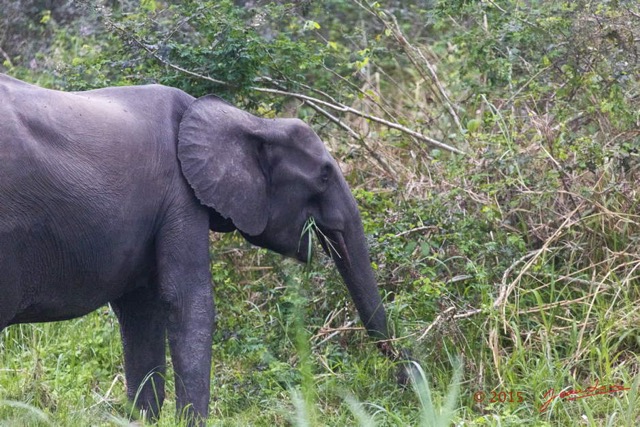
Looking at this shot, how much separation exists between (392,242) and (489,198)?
0.69 meters

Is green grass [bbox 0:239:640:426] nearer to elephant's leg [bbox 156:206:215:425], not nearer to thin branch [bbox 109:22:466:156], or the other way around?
elephant's leg [bbox 156:206:215:425]

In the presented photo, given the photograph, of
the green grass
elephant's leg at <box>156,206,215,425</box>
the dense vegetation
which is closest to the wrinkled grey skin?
elephant's leg at <box>156,206,215,425</box>

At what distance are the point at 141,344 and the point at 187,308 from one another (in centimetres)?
63

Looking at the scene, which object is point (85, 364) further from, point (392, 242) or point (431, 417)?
point (431, 417)

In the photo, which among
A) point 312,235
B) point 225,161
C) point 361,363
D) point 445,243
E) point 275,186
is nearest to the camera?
point 225,161

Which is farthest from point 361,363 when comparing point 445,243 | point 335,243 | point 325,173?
point 325,173

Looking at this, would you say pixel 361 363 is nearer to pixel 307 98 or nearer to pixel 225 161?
pixel 225 161

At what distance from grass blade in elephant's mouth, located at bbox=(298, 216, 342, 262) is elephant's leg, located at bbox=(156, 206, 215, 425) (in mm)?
676

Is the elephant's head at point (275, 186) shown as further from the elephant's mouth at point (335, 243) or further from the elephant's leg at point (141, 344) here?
the elephant's leg at point (141, 344)

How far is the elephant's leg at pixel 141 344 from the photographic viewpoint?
6082 millimetres

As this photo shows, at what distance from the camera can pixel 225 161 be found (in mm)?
5797

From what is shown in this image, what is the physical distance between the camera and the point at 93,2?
24.8ft

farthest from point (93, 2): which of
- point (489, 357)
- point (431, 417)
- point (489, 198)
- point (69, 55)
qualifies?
point (431, 417)

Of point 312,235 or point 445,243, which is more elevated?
point 312,235
